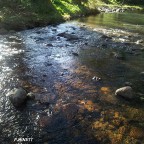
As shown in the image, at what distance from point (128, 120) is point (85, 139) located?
2.01 meters

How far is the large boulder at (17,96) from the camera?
9.43m

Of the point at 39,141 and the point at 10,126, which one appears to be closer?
the point at 39,141

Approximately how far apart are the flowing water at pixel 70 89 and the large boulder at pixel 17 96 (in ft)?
0.55

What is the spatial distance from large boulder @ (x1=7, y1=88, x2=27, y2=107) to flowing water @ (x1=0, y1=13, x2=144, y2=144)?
166mm

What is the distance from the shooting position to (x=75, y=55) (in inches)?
644

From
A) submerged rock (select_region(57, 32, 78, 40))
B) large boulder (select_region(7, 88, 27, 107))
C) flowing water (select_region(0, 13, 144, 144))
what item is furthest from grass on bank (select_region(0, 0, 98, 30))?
large boulder (select_region(7, 88, 27, 107))

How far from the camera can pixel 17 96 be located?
9.66m

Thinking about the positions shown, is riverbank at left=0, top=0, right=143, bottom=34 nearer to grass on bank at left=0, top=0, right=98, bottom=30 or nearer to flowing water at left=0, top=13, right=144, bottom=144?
grass on bank at left=0, top=0, right=98, bottom=30

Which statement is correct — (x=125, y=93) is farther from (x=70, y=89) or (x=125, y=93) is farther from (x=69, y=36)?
(x=69, y=36)

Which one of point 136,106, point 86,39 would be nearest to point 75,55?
point 86,39

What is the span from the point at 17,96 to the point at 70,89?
2451 millimetres

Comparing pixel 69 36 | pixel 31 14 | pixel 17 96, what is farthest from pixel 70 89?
pixel 31 14

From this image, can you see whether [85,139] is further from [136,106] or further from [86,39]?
[86,39]

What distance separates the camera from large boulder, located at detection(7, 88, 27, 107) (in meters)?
9.43
